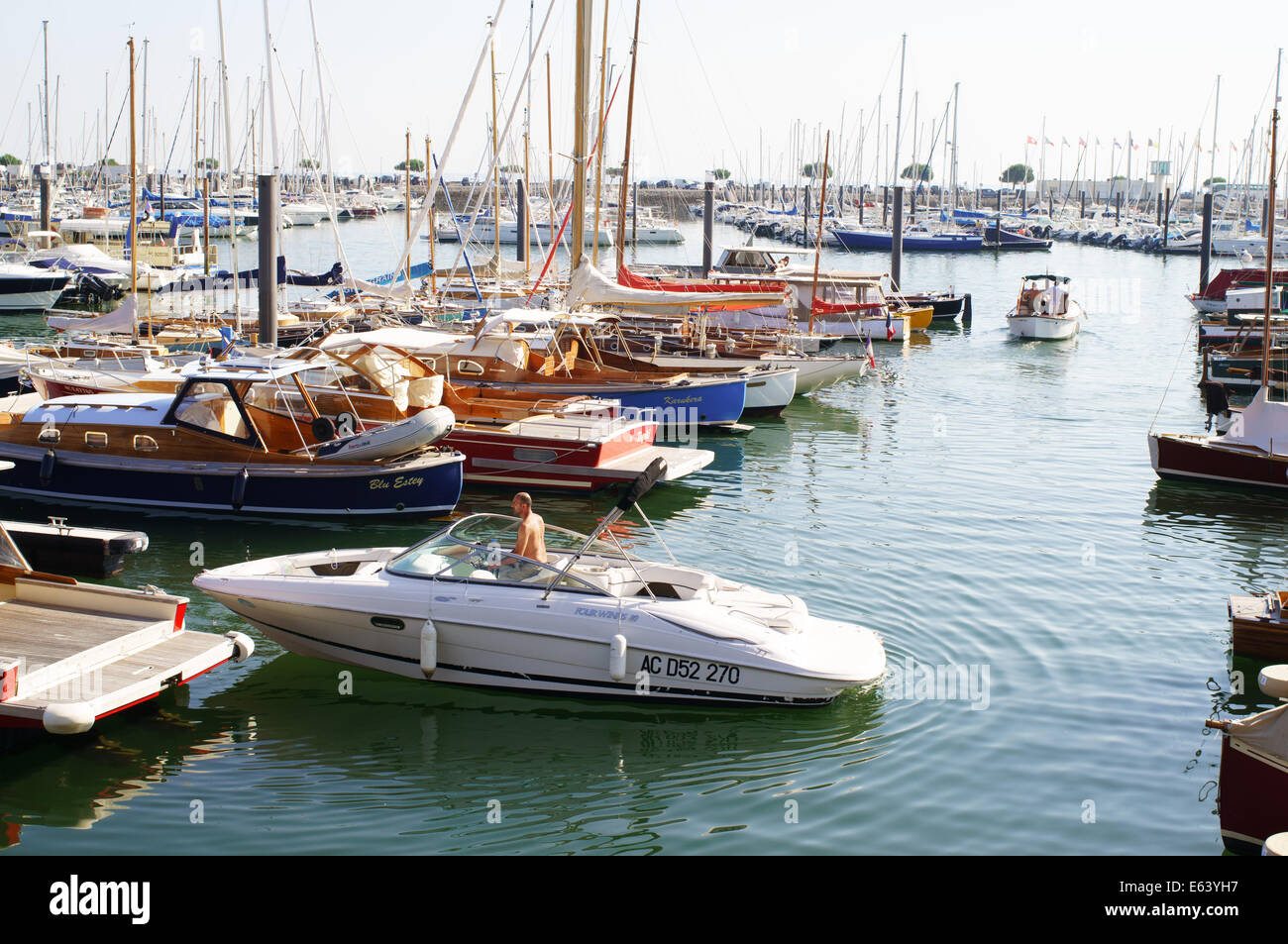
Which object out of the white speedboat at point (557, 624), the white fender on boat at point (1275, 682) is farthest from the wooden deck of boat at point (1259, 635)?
the white speedboat at point (557, 624)

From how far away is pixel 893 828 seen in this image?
9.58 meters

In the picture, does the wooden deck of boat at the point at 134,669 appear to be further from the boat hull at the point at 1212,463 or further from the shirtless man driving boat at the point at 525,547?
the boat hull at the point at 1212,463

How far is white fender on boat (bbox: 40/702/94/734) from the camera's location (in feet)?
32.1

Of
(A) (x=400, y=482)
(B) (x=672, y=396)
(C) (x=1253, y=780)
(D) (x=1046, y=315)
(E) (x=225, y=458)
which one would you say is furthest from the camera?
(D) (x=1046, y=315)

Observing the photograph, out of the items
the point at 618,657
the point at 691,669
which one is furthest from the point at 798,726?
the point at 618,657

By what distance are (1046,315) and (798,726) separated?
120 feet

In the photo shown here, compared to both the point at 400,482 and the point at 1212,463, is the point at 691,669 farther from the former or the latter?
the point at 1212,463

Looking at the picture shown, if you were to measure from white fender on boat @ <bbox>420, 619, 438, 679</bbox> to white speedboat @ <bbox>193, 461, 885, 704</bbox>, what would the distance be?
1 centimetres

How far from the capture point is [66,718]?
9.78 metres

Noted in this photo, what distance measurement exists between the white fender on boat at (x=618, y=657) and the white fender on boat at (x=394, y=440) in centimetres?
754

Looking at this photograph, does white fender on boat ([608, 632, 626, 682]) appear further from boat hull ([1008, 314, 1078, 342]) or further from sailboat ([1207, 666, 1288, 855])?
boat hull ([1008, 314, 1078, 342])

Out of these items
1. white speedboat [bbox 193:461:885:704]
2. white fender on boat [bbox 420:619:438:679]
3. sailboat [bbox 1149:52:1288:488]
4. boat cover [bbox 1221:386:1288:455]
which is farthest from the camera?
boat cover [bbox 1221:386:1288:455]

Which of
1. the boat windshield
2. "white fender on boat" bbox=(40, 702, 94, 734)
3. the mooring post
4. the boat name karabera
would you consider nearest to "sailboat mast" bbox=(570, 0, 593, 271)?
the mooring post
